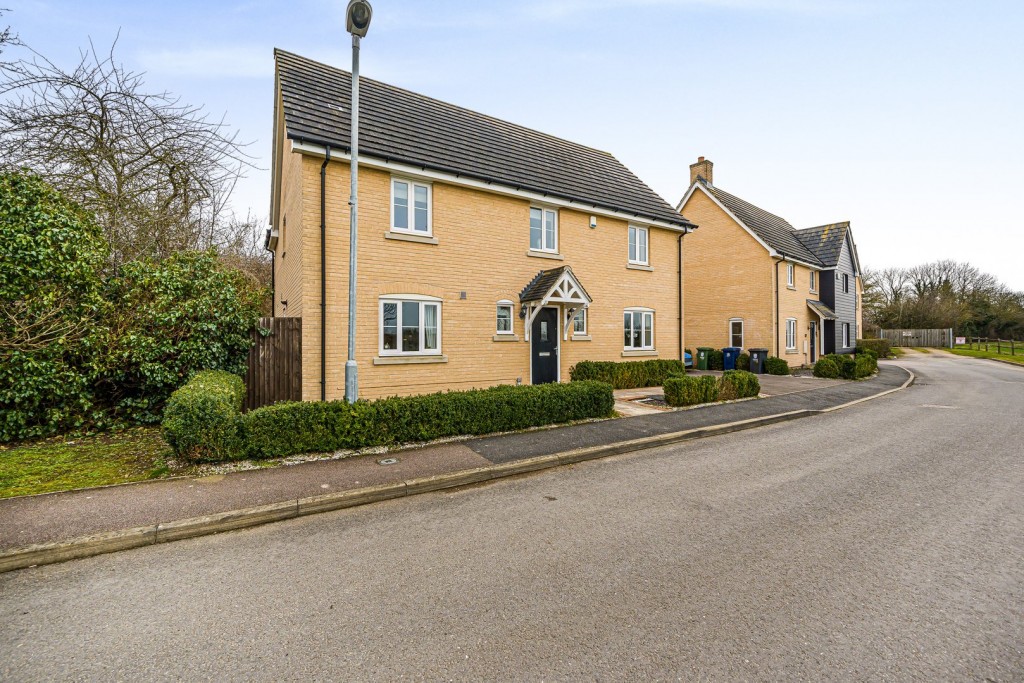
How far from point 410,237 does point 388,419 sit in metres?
5.50

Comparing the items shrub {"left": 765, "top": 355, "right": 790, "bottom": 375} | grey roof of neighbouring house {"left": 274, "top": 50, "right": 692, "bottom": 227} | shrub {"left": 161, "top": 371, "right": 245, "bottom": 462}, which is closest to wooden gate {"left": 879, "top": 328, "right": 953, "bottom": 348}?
shrub {"left": 765, "top": 355, "right": 790, "bottom": 375}

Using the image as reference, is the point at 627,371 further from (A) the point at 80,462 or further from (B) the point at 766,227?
(B) the point at 766,227

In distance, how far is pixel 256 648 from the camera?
2.97 m

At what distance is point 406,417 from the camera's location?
7.85 meters

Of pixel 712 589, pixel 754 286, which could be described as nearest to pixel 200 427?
pixel 712 589

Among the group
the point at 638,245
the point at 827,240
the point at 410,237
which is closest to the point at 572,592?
the point at 410,237

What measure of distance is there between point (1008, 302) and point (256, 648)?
83439 millimetres

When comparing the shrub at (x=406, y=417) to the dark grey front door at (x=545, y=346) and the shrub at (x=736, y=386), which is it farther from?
the shrub at (x=736, y=386)

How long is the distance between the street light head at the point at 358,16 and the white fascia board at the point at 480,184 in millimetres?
3624

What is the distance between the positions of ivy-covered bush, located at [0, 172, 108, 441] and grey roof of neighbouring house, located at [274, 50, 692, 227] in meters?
4.64

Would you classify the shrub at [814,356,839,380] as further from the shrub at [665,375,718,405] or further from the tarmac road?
the tarmac road

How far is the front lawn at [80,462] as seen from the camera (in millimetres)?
5945

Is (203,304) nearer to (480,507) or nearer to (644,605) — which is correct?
(480,507)

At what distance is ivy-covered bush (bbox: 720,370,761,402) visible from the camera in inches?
514
